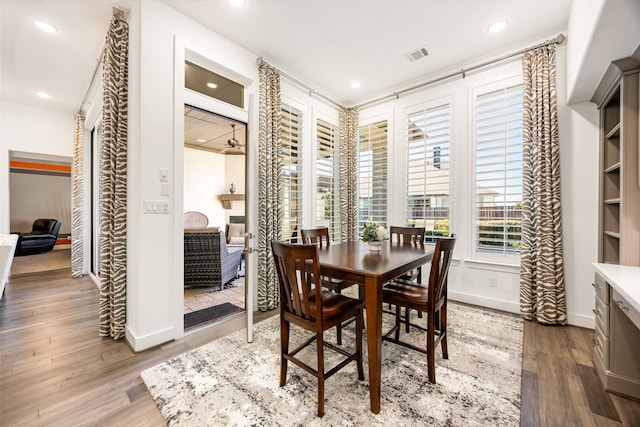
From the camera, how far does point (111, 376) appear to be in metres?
1.91

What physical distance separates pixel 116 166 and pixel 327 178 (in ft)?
9.07

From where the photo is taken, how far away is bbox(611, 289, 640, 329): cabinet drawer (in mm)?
1331

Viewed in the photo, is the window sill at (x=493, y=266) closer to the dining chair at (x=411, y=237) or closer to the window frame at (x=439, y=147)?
the window frame at (x=439, y=147)

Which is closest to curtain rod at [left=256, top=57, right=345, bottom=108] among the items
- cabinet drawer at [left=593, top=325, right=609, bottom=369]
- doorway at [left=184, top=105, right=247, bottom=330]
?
doorway at [left=184, top=105, right=247, bottom=330]

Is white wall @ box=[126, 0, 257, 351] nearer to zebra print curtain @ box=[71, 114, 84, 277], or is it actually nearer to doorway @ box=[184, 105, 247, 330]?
doorway @ box=[184, 105, 247, 330]

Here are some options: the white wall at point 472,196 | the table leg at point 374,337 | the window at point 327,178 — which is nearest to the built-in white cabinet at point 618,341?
the white wall at point 472,196

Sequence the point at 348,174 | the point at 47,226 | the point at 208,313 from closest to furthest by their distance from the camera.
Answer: the point at 208,313 → the point at 348,174 → the point at 47,226

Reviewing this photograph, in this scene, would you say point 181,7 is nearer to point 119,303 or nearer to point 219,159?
point 119,303

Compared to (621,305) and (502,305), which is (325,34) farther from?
(502,305)

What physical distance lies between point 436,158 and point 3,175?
22.9 ft

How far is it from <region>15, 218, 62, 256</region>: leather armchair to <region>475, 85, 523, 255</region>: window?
377 inches

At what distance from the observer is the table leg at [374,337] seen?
154 cm

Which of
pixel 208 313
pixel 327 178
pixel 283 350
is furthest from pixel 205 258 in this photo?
pixel 283 350

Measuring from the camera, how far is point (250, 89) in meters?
3.12
